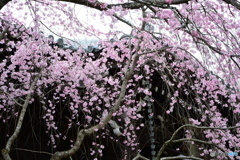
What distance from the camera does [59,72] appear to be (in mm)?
4527

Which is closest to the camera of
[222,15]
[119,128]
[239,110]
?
[222,15]

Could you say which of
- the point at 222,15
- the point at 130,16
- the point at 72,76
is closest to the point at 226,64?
the point at 222,15

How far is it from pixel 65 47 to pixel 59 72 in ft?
2.75

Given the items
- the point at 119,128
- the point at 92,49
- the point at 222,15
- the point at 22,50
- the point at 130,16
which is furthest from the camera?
the point at 119,128

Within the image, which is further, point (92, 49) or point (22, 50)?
point (92, 49)

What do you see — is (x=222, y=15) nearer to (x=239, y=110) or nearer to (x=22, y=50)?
(x=239, y=110)

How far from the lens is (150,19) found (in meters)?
3.36

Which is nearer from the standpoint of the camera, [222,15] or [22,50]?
[222,15]

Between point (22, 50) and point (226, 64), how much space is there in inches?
122

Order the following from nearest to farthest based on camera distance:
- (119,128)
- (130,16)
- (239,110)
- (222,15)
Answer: (130,16), (222,15), (239,110), (119,128)

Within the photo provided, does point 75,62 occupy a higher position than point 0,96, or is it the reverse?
point 75,62

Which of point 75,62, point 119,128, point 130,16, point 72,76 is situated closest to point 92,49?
point 75,62

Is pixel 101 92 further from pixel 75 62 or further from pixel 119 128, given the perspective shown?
pixel 119 128

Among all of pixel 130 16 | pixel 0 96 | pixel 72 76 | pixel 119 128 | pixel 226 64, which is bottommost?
pixel 119 128
